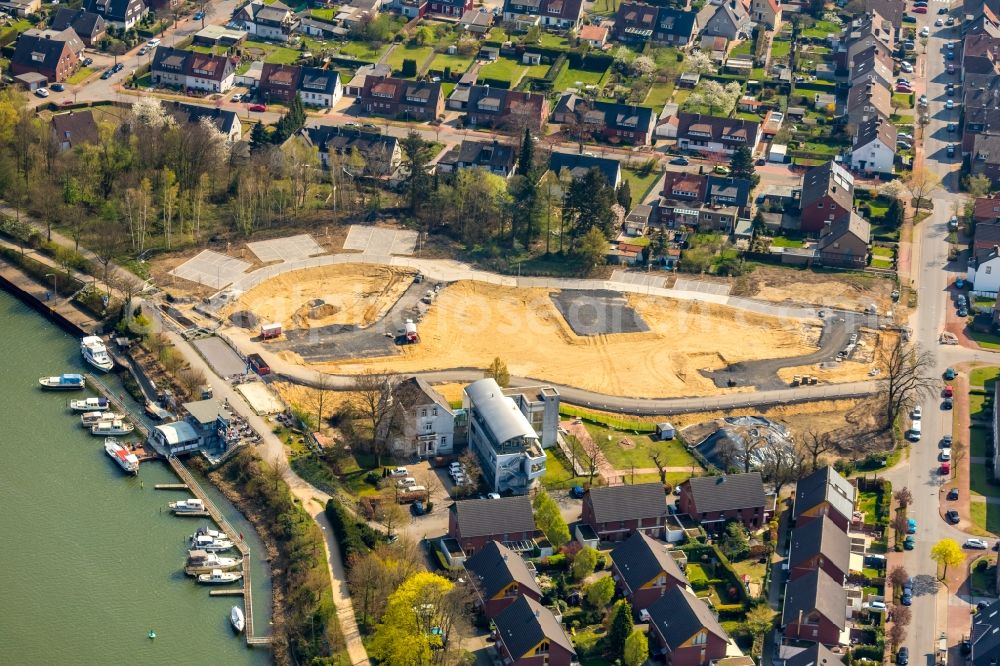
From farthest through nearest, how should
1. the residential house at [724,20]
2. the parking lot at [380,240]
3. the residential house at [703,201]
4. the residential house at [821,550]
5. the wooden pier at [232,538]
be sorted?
the residential house at [724,20], the residential house at [703,201], the parking lot at [380,240], the residential house at [821,550], the wooden pier at [232,538]

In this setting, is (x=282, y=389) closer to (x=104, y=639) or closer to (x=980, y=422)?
(x=104, y=639)

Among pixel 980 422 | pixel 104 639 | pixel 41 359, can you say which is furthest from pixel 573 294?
pixel 104 639

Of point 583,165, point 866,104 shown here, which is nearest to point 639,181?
point 583,165

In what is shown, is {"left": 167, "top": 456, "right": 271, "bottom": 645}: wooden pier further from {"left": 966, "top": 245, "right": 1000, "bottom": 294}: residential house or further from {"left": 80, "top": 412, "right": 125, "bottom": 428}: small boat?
{"left": 966, "top": 245, "right": 1000, "bottom": 294}: residential house

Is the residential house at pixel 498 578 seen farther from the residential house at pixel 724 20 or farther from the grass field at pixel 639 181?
the residential house at pixel 724 20

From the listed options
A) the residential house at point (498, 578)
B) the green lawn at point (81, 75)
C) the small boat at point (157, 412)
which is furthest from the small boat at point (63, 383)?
the green lawn at point (81, 75)

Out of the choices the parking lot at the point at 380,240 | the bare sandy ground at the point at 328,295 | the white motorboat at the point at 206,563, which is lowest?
the white motorboat at the point at 206,563

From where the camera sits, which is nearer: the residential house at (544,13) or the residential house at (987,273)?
the residential house at (987,273)
